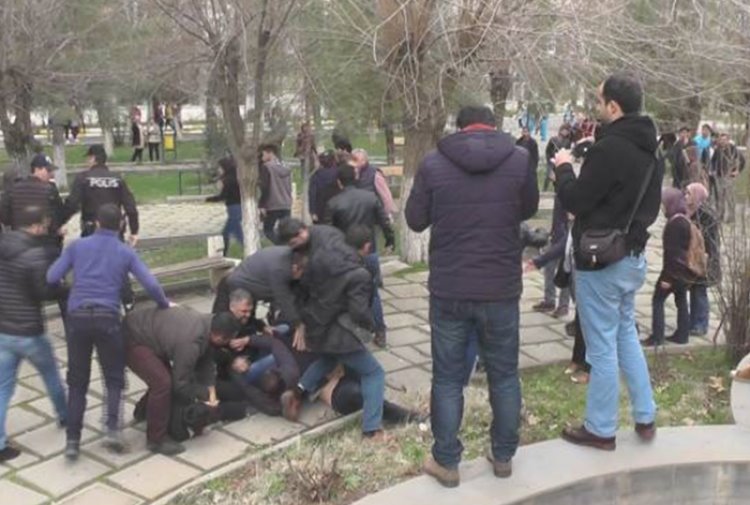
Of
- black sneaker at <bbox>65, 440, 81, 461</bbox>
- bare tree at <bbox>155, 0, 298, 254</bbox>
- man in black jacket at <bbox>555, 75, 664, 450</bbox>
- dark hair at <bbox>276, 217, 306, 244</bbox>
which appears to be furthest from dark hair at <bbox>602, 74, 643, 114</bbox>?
bare tree at <bbox>155, 0, 298, 254</bbox>

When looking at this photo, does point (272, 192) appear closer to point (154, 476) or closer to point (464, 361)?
point (154, 476)

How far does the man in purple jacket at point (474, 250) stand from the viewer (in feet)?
11.9

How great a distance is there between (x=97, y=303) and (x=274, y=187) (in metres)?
5.28

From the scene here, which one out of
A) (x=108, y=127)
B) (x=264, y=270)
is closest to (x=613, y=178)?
(x=264, y=270)

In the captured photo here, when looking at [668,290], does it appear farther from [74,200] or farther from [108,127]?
[108,127]

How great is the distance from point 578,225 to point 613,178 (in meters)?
0.30

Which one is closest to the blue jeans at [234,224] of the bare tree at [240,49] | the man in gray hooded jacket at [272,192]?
the man in gray hooded jacket at [272,192]

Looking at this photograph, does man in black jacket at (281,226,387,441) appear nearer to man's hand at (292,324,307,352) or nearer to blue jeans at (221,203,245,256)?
man's hand at (292,324,307,352)

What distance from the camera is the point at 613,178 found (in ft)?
12.4

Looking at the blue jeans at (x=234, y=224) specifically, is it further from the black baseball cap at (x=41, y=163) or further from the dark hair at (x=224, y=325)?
the dark hair at (x=224, y=325)

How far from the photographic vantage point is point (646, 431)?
170 inches

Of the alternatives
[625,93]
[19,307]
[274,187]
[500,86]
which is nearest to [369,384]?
[19,307]

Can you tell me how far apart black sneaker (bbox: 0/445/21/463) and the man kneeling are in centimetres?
72

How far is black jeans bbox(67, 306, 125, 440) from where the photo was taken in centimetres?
446
